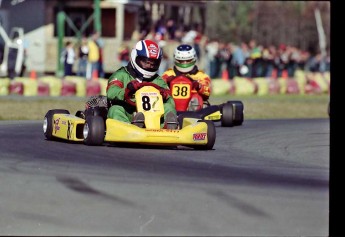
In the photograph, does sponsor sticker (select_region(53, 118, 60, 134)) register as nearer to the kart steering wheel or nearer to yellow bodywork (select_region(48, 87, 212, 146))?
yellow bodywork (select_region(48, 87, 212, 146))

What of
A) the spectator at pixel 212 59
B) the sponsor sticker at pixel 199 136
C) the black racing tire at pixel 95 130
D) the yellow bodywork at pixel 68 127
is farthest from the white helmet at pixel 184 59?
the spectator at pixel 212 59

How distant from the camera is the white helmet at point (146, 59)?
11875mm

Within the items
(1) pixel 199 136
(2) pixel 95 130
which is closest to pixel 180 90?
(1) pixel 199 136

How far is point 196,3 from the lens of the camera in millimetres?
42344

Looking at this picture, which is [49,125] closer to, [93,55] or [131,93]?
[131,93]

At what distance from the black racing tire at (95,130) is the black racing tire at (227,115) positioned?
4496mm

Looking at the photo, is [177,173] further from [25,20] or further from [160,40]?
[25,20]

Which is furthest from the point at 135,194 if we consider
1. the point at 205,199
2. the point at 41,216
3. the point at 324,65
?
the point at 324,65

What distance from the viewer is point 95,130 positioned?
11.0 meters

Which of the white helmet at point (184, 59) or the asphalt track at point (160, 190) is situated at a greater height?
the white helmet at point (184, 59)

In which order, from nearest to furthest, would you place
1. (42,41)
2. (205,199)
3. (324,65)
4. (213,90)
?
(205,199)
(213,90)
(42,41)
(324,65)

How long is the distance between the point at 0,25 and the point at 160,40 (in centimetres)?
534

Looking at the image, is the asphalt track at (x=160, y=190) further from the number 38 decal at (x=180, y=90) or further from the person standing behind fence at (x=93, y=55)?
the person standing behind fence at (x=93, y=55)
